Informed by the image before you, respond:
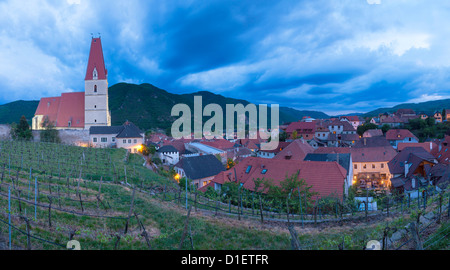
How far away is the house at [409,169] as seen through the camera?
78.4ft

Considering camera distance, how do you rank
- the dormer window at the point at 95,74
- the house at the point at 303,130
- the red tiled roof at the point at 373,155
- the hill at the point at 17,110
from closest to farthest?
the red tiled roof at the point at 373,155, the dormer window at the point at 95,74, the house at the point at 303,130, the hill at the point at 17,110

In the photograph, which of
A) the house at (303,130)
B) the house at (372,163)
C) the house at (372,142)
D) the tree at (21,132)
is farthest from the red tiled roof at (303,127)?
the tree at (21,132)

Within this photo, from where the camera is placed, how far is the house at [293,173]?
1744cm

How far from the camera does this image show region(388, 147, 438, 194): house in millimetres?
23891

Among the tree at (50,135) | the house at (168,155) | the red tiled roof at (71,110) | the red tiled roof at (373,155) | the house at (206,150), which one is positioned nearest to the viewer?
the red tiled roof at (373,155)

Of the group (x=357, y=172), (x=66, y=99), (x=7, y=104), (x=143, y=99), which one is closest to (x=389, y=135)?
(x=357, y=172)

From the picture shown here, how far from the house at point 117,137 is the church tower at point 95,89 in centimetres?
438

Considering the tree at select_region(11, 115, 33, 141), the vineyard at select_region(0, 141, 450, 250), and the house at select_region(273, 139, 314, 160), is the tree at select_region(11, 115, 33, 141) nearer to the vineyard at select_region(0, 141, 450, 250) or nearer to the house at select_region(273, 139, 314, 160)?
the vineyard at select_region(0, 141, 450, 250)

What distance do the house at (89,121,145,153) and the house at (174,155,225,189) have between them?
919cm

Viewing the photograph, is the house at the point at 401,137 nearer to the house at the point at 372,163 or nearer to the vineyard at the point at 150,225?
the house at the point at 372,163

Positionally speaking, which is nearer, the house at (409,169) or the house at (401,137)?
the house at (409,169)

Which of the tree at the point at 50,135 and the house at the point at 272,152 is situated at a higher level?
the tree at the point at 50,135

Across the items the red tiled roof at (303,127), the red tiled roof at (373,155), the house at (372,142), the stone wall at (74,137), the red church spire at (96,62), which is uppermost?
the red church spire at (96,62)

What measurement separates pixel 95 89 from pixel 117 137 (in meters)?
12.3
